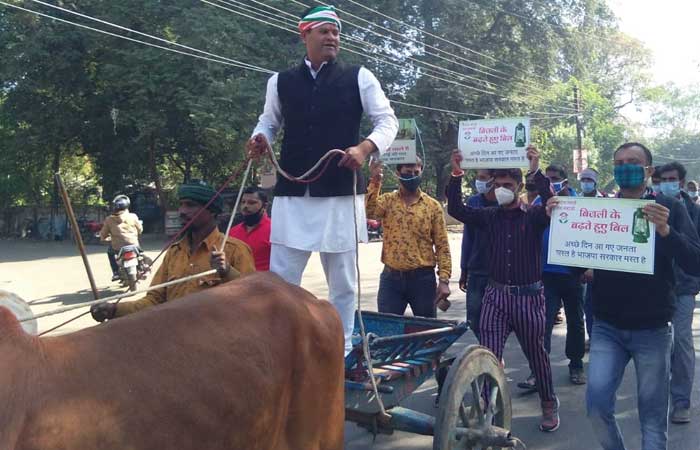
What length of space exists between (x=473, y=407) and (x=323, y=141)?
65.8 inches

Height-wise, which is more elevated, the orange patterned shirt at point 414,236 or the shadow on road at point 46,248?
the orange patterned shirt at point 414,236

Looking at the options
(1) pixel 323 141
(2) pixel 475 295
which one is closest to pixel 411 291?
(2) pixel 475 295

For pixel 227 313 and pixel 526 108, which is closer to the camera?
pixel 227 313

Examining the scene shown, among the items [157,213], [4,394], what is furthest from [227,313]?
[157,213]

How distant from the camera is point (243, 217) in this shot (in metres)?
5.45

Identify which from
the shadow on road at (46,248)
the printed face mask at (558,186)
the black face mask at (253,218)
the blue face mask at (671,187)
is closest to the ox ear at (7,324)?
the black face mask at (253,218)

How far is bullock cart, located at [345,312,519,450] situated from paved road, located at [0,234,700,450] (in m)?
1.19

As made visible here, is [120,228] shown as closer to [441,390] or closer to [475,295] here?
[475,295]

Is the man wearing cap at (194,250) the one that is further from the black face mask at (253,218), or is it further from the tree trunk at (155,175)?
the tree trunk at (155,175)

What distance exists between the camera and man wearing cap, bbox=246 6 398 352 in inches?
132

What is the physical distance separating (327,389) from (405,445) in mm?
2272

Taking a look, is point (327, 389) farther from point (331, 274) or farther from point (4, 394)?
point (4, 394)

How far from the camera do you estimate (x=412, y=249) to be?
5465mm

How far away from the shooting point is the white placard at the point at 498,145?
458 cm
